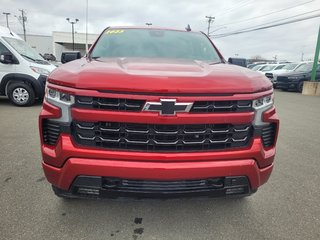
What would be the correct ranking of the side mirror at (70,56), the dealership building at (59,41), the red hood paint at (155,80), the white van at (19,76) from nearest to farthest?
the red hood paint at (155,80) → the side mirror at (70,56) → the white van at (19,76) → the dealership building at (59,41)

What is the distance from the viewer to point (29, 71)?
822cm

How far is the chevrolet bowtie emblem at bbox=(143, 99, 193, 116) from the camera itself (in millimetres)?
2035

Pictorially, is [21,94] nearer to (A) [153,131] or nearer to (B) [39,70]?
(B) [39,70]

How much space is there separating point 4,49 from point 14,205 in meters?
6.94

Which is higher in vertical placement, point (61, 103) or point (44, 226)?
point (61, 103)

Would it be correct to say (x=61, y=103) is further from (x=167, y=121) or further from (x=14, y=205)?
(x=14, y=205)

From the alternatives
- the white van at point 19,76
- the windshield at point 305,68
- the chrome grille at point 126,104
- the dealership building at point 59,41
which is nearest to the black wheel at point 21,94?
the white van at point 19,76

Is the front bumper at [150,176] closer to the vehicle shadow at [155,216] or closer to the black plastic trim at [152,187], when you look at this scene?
the black plastic trim at [152,187]

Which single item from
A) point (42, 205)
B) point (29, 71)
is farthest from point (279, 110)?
point (42, 205)

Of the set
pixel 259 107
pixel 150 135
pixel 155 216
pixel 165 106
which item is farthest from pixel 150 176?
Answer: pixel 259 107

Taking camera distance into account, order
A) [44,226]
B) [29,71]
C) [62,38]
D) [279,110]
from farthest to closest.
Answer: [62,38] < [279,110] < [29,71] < [44,226]

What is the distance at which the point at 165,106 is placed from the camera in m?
2.04

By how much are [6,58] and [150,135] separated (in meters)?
7.56

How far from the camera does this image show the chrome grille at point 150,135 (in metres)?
2.12
